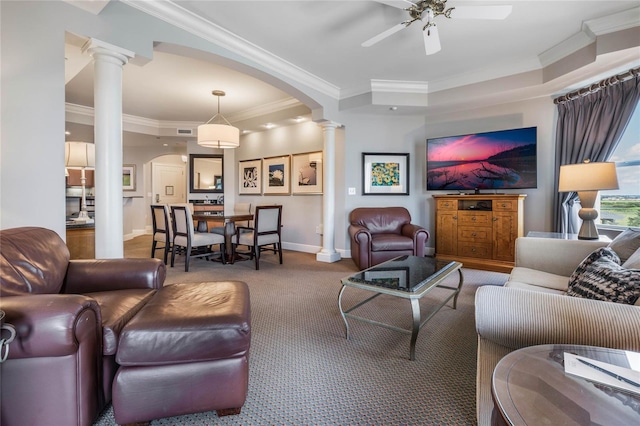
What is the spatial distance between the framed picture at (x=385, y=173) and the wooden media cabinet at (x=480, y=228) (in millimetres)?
761

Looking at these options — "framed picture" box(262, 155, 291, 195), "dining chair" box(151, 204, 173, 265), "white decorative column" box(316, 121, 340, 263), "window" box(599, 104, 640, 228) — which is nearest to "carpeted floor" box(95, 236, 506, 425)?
"white decorative column" box(316, 121, 340, 263)

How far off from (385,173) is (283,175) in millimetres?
2078

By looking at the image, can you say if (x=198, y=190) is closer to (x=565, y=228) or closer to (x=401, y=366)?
(x=401, y=366)

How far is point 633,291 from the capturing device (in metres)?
1.16

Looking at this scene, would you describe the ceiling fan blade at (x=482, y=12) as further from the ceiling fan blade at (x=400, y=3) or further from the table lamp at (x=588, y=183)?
the table lamp at (x=588, y=183)

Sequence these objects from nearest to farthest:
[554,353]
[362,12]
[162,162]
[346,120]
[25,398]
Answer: [554,353] → [25,398] → [362,12] → [346,120] → [162,162]

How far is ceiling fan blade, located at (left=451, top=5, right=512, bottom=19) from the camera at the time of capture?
224 cm

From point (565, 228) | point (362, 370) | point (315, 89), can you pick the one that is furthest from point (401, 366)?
point (315, 89)

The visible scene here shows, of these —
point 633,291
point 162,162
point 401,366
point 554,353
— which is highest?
point 162,162

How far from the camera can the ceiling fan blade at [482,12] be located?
7.34 feet

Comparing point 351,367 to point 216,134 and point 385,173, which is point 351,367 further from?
point 216,134

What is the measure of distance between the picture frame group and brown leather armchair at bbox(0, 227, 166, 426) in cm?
426

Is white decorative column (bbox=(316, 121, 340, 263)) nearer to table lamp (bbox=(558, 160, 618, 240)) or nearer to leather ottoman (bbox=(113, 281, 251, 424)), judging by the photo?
table lamp (bbox=(558, 160, 618, 240))

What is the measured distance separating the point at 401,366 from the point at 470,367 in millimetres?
409
